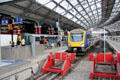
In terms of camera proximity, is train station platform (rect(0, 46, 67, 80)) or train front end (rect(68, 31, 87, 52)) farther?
train front end (rect(68, 31, 87, 52))

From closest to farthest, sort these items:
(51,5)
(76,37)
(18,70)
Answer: (18,70) < (76,37) < (51,5)

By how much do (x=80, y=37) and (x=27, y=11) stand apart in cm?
1051

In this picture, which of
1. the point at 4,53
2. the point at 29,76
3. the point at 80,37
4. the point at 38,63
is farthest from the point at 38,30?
the point at 29,76

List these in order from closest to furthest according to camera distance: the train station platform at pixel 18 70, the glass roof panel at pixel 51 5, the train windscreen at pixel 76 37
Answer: the train station platform at pixel 18 70 → the train windscreen at pixel 76 37 → the glass roof panel at pixel 51 5

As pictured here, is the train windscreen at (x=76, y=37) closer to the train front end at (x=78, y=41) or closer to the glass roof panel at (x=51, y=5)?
the train front end at (x=78, y=41)

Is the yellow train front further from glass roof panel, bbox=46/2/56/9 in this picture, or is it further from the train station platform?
glass roof panel, bbox=46/2/56/9

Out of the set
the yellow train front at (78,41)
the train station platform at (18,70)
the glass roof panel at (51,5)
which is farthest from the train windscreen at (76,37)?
the glass roof panel at (51,5)

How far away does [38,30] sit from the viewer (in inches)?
974

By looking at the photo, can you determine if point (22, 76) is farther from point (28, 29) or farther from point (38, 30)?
point (28, 29)

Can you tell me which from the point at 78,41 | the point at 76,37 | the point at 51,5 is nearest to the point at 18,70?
the point at 78,41

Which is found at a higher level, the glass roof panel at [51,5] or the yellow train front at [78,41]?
the glass roof panel at [51,5]

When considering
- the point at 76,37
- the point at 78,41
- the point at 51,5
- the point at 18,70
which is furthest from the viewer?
the point at 51,5

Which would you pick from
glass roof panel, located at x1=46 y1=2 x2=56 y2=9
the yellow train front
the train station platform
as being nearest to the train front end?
the yellow train front

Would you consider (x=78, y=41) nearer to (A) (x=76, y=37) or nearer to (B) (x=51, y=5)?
(A) (x=76, y=37)
